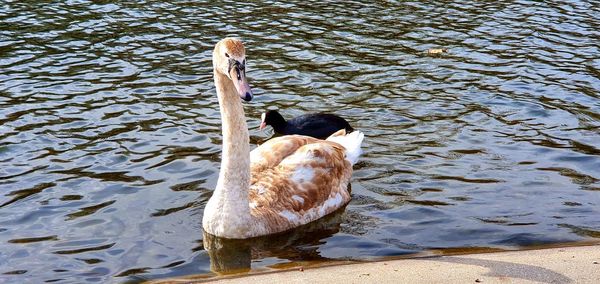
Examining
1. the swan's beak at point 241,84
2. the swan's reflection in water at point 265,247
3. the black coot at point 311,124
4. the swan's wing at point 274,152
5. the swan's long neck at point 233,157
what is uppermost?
the swan's beak at point 241,84

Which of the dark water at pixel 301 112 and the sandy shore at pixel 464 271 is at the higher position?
the sandy shore at pixel 464 271

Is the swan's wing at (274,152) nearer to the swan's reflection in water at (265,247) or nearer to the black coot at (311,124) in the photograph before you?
the swan's reflection in water at (265,247)

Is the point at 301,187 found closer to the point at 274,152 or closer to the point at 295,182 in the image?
the point at 295,182

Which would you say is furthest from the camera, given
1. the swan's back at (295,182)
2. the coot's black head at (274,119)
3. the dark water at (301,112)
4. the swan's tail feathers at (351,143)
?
the coot's black head at (274,119)

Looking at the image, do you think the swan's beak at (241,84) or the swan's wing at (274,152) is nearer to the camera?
the swan's beak at (241,84)

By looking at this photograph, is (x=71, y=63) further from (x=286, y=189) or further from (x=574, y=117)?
(x=574, y=117)

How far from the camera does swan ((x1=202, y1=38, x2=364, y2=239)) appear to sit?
9125 mm

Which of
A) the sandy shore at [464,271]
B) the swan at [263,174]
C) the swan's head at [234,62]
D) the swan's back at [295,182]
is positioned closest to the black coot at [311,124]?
the swan at [263,174]

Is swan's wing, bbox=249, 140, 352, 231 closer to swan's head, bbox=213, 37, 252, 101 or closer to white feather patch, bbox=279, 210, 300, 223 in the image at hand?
white feather patch, bbox=279, 210, 300, 223

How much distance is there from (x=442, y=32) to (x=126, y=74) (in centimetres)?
645

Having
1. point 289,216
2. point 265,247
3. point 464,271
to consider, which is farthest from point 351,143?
point 464,271

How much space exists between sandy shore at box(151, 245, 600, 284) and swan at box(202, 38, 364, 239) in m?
1.16

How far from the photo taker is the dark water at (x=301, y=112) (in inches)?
365

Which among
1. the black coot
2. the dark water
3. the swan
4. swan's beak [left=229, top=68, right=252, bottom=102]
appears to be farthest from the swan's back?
swan's beak [left=229, top=68, right=252, bottom=102]
